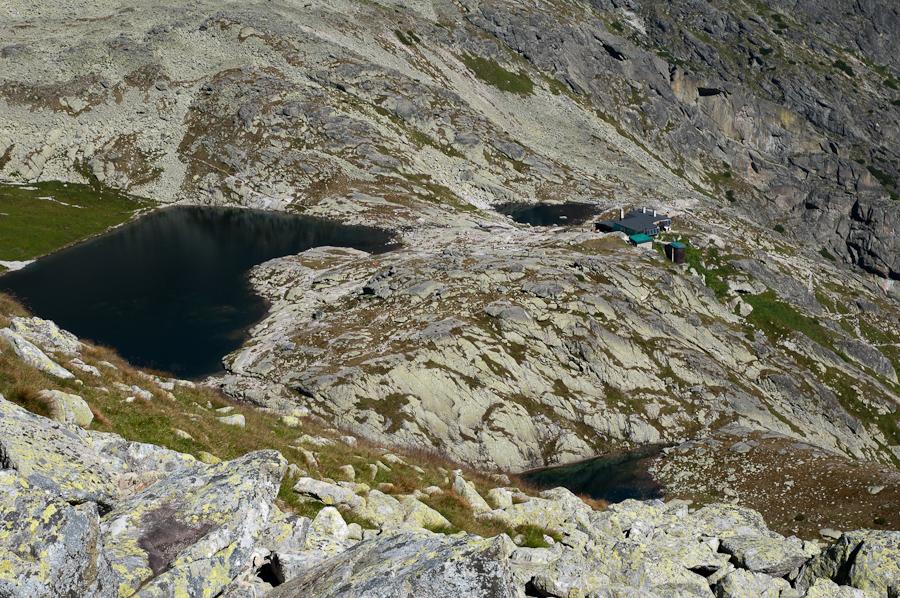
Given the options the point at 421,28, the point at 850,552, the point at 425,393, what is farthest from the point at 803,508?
the point at 421,28

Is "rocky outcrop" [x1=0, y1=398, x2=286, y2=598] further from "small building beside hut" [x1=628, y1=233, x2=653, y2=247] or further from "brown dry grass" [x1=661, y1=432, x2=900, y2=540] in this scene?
"small building beside hut" [x1=628, y1=233, x2=653, y2=247]

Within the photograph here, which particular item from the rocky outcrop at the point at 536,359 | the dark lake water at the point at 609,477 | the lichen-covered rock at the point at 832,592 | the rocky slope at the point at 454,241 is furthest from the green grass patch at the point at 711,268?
the lichen-covered rock at the point at 832,592

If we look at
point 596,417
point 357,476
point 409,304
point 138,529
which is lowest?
point 596,417

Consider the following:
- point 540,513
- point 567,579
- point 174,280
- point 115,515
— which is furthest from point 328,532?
point 174,280

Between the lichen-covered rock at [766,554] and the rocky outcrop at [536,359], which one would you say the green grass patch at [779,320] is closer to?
the rocky outcrop at [536,359]

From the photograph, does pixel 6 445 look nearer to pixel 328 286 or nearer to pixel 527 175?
pixel 328 286

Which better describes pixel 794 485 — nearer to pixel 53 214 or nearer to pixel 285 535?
pixel 285 535
